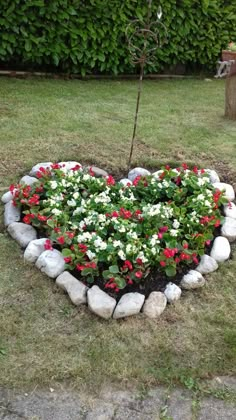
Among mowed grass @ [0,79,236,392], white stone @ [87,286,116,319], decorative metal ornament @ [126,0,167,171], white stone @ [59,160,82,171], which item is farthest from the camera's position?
white stone @ [59,160,82,171]

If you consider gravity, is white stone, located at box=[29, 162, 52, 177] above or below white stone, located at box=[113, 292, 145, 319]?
above

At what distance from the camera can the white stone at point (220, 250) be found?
317 centimetres

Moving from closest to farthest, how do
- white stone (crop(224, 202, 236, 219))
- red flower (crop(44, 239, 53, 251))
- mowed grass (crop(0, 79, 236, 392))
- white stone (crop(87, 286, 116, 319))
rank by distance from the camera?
1. mowed grass (crop(0, 79, 236, 392))
2. white stone (crop(87, 286, 116, 319))
3. red flower (crop(44, 239, 53, 251))
4. white stone (crop(224, 202, 236, 219))

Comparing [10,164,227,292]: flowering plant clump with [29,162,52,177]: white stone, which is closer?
[10,164,227,292]: flowering plant clump

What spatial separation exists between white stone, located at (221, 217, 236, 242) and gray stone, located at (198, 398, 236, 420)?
1319mm

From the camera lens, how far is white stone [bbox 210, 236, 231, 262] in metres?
3.17

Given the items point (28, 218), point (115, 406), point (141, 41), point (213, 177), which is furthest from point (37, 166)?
point (141, 41)

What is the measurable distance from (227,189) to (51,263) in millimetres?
1620

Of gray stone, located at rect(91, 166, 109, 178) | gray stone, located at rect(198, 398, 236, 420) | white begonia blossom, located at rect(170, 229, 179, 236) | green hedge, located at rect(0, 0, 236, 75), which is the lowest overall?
gray stone, located at rect(198, 398, 236, 420)

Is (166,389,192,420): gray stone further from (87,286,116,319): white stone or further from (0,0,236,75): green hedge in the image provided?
(0,0,236,75): green hedge

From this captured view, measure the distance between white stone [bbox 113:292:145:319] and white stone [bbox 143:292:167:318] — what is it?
0.11 ft

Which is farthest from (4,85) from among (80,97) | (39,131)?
(39,131)

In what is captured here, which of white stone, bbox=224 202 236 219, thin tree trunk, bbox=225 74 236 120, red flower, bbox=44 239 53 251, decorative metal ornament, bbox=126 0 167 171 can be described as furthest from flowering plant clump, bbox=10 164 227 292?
thin tree trunk, bbox=225 74 236 120

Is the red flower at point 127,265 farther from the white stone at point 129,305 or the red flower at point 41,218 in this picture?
the red flower at point 41,218
